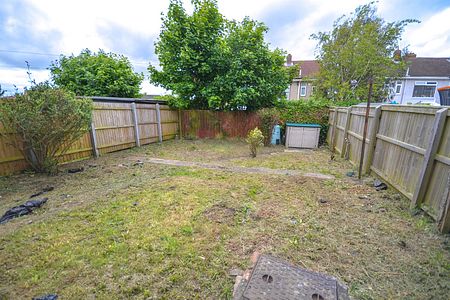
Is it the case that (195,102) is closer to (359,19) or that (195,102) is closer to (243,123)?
(243,123)

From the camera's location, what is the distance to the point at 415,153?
2973 millimetres

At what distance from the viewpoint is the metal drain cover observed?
59.7 inches

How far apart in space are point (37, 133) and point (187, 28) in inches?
306

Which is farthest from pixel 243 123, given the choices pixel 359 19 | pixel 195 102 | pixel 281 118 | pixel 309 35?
pixel 359 19

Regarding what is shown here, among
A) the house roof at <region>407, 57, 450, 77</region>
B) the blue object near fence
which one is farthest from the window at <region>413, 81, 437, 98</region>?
the blue object near fence

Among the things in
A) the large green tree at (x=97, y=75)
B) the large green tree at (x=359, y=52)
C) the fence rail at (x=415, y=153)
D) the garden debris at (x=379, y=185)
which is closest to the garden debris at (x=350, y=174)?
the fence rail at (x=415, y=153)

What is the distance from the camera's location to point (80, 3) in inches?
266

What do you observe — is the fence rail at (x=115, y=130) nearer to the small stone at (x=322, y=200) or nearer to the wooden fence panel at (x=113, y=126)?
the wooden fence panel at (x=113, y=126)

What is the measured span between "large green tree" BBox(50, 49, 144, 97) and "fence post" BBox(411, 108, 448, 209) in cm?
1266

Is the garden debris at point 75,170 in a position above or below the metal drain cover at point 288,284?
below

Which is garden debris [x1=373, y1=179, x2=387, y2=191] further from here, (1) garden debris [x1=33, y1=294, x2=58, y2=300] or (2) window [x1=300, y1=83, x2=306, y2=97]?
(2) window [x1=300, y1=83, x2=306, y2=97]

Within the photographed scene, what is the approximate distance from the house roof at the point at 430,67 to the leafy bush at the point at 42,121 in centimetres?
2737

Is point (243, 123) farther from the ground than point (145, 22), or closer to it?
closer to it

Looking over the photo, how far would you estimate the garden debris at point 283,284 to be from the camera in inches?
59.9
